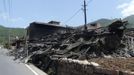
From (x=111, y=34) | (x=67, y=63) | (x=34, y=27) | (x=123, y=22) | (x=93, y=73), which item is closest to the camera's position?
(x=93, y=73)

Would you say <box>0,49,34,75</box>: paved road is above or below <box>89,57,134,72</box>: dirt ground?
below

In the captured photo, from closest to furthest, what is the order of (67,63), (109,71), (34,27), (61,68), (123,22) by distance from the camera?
(109,71) → (67,63) → (61,68) → (123,22) → (34,27)

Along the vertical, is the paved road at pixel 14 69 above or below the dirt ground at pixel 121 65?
below

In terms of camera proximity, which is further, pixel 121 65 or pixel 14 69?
pixel 14 69

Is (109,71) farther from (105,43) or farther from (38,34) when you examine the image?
(38,34)

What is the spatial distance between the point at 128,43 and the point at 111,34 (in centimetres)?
153

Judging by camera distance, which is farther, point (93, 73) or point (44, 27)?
point (44, 27)

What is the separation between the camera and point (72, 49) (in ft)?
90.6

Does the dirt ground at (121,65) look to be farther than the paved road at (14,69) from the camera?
No

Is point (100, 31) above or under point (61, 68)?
above

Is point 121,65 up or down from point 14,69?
up

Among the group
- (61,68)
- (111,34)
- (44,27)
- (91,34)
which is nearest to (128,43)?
(111,34)

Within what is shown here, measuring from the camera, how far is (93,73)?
37.1 feet

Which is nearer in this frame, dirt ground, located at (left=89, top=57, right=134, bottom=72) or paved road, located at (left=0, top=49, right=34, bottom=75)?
dirt ground, located at (left=89, top=57, right=134, bottom=72)
